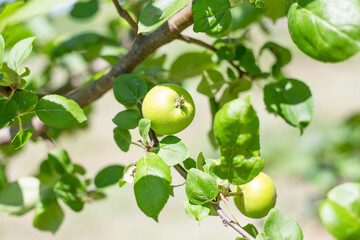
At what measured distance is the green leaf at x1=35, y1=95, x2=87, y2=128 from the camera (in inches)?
19.4

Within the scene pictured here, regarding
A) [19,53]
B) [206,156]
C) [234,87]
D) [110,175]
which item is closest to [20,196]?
[110,175]

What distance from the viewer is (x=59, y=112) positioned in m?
0.50

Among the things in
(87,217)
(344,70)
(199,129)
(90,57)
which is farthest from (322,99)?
(90,57)

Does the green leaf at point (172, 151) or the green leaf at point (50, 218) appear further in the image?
the green leaf at point (50, 218)

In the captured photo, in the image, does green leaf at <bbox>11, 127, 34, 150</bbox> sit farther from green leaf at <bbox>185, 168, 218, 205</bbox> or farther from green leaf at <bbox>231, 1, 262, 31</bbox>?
green leaf at <bbox>231, 1, 262, 31</bbox>

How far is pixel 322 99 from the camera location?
14.2 ft

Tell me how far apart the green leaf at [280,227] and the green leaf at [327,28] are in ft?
0.56

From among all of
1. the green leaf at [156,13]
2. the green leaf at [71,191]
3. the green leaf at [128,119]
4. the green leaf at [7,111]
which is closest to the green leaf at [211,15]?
the green leaf at [156,13]

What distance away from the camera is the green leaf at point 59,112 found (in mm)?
493

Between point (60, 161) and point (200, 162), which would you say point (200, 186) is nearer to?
point (200, 162)

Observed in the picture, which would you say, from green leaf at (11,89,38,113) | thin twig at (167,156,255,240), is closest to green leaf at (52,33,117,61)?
green leaf at (11,89,38,113)

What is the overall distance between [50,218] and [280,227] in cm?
46

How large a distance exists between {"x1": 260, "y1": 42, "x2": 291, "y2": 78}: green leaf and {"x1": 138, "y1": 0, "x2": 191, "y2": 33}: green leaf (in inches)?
9.9

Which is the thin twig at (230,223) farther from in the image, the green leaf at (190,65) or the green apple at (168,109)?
the green leaf at (190,65)
